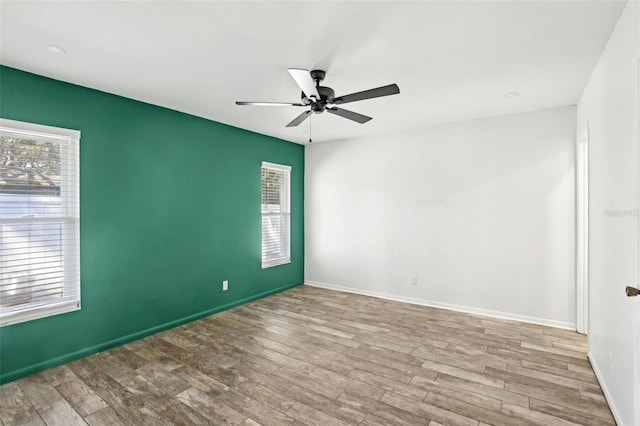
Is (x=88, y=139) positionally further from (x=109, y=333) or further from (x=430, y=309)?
(x=430, y=309)

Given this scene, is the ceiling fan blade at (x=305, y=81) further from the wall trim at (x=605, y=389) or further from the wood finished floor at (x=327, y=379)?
the wall trim at (x=605, y=389)

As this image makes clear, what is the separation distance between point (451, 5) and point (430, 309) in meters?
3.65

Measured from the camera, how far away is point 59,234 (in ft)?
9.29

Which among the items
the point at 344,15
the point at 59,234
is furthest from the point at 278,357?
the point at 344,15

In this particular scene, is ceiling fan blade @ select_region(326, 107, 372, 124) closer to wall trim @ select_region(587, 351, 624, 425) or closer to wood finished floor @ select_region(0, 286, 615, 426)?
wood finished floor @ select_region(0, 286, 615, 426)

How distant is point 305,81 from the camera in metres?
2.31

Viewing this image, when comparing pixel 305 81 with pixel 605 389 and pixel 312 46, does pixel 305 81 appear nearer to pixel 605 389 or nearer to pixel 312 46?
pixel 312 46

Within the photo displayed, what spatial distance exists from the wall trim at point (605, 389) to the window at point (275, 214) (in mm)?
3946

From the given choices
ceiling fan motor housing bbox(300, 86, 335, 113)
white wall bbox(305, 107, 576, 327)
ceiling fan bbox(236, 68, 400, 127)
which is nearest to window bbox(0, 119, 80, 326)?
ceiling fan bbox(236, 68, 400, 127)

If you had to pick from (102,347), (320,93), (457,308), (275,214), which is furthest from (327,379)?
(275,214)

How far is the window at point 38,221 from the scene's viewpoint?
8.34 feet

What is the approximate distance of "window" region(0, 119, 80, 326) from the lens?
2543mm

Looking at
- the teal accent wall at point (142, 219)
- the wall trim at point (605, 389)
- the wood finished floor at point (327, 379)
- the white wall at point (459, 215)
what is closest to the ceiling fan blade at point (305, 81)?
the teal accent wall at point (142, 219)

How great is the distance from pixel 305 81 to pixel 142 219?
2373 millimetres
